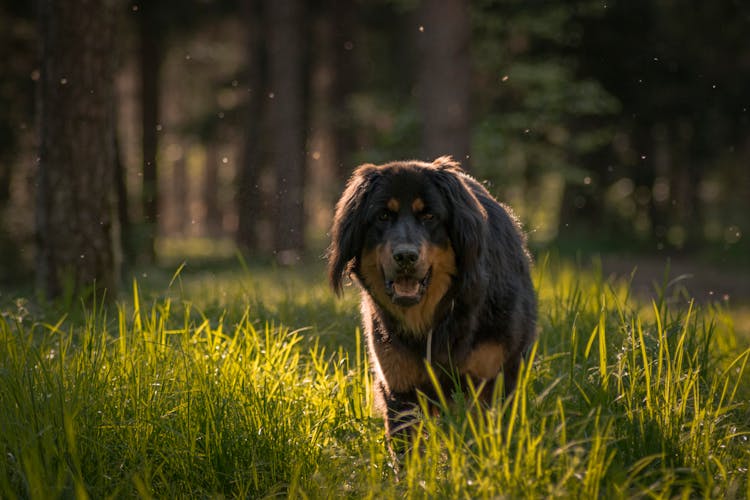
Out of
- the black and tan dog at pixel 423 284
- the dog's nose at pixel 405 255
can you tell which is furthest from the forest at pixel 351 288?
the dog's nose at pixel 405 255

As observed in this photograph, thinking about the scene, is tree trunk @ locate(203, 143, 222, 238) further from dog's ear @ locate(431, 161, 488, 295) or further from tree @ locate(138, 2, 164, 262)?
dog's ear @ locate(431, 161, 488, 295)

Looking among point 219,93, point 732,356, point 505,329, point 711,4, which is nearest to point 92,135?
point 505,329

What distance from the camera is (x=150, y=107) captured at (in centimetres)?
1848

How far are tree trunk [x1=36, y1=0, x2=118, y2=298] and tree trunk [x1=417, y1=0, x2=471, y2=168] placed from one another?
17.7ft

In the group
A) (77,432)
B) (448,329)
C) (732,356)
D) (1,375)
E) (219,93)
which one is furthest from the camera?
(219,93)

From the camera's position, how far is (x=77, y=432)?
362 cm

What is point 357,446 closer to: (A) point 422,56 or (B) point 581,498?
(B) point 581,498

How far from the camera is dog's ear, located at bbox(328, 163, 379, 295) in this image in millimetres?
4328

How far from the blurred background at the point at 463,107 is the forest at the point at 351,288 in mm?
86

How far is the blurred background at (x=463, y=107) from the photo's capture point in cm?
1479

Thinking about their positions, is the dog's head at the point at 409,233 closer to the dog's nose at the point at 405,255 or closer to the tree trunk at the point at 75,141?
the dog's nose at the point at 405,255

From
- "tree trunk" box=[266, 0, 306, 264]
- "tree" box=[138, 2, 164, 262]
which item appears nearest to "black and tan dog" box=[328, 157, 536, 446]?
"tree trunk" box=[266, 0, 306, 264]

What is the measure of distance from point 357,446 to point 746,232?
19.7 meters

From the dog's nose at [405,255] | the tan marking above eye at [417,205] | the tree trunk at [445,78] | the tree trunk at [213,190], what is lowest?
the tree trunk at [213,190]
